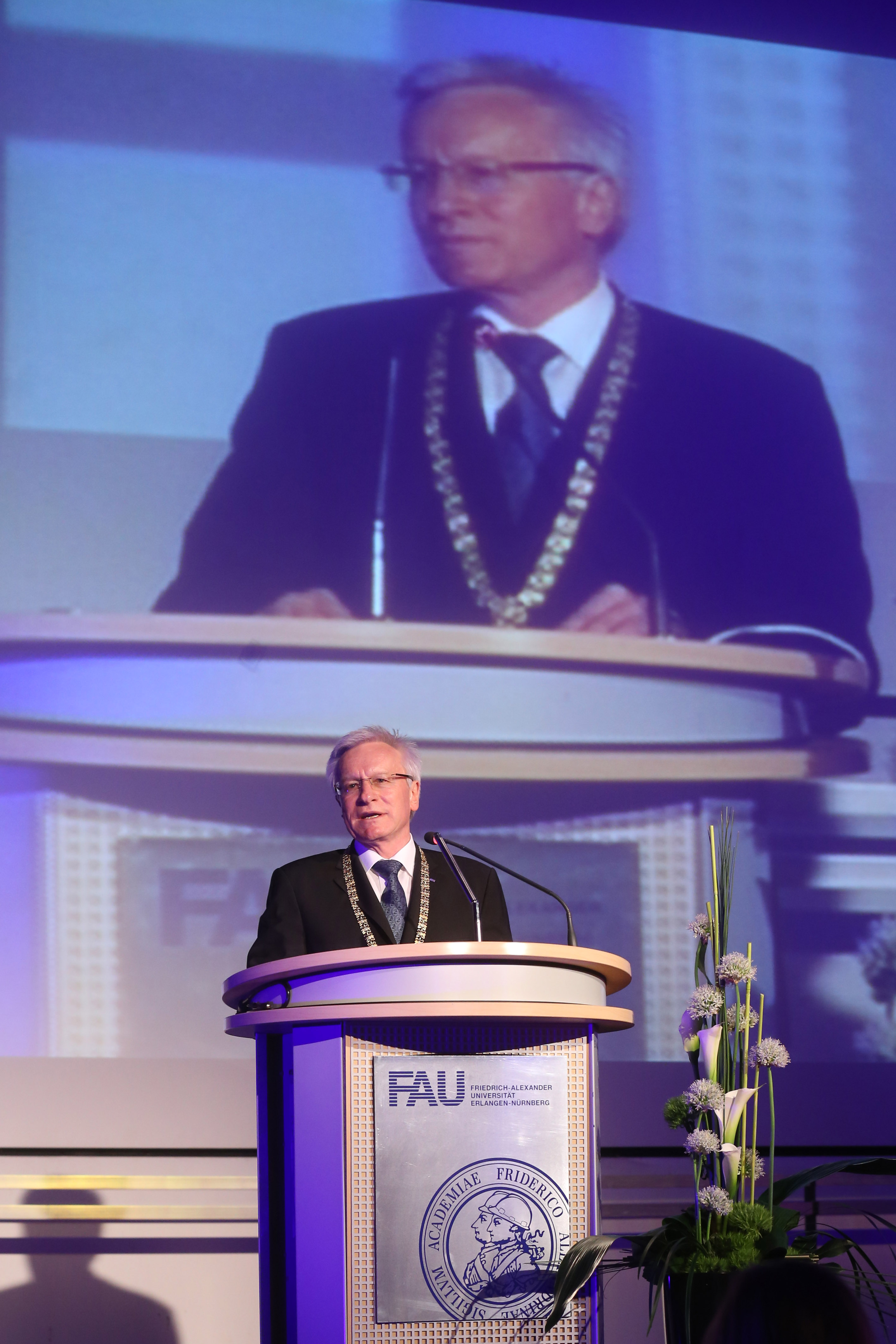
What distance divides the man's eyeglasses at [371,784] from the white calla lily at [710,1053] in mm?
701

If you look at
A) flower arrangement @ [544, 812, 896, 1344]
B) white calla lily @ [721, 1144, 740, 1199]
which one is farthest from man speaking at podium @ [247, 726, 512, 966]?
white calla lily @ [721, 1144, 740, 1199]

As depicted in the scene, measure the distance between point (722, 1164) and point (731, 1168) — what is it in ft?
0.08

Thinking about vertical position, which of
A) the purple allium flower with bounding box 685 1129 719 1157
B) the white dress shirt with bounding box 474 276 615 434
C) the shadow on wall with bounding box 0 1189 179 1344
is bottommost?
the shadow on wall with bounding box 0 1189 179 1344

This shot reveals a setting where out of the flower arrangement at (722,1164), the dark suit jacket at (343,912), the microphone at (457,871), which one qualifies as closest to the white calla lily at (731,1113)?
Result: the flower arrangement at (722,1164)

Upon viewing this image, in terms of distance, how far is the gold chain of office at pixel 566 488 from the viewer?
3584 mm

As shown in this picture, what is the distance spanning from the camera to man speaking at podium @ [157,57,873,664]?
3.55m

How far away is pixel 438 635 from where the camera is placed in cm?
352

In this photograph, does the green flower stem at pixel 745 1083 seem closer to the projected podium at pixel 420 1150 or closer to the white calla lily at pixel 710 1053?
the white calla lily at pixel 710 1053

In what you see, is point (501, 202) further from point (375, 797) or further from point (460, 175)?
point (375, 797)

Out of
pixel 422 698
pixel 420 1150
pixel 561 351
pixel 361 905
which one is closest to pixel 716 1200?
pixel 420 1150

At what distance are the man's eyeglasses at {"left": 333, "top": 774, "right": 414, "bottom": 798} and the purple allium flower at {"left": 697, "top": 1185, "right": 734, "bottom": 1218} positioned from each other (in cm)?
87

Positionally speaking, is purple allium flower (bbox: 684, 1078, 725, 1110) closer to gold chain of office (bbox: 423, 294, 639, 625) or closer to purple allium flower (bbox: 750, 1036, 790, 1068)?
purple allium flower (bbox: 750, 1036, 790, 1068)

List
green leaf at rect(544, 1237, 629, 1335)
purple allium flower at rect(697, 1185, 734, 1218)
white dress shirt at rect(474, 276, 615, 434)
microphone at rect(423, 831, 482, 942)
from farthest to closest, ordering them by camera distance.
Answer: white dress shirt at rect(474, 276, 615, 434) → purple allium flower at rect(697, 1185, 734, 1218) → microphone at rect(423, 831, 482, 942) → green leaf at rect(544, 1237, 629, 1335)

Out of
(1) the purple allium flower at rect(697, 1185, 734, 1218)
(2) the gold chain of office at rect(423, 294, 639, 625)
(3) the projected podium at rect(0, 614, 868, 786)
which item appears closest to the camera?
(1) the purple allium flower at rect(697, 1185, 734, 1218)
